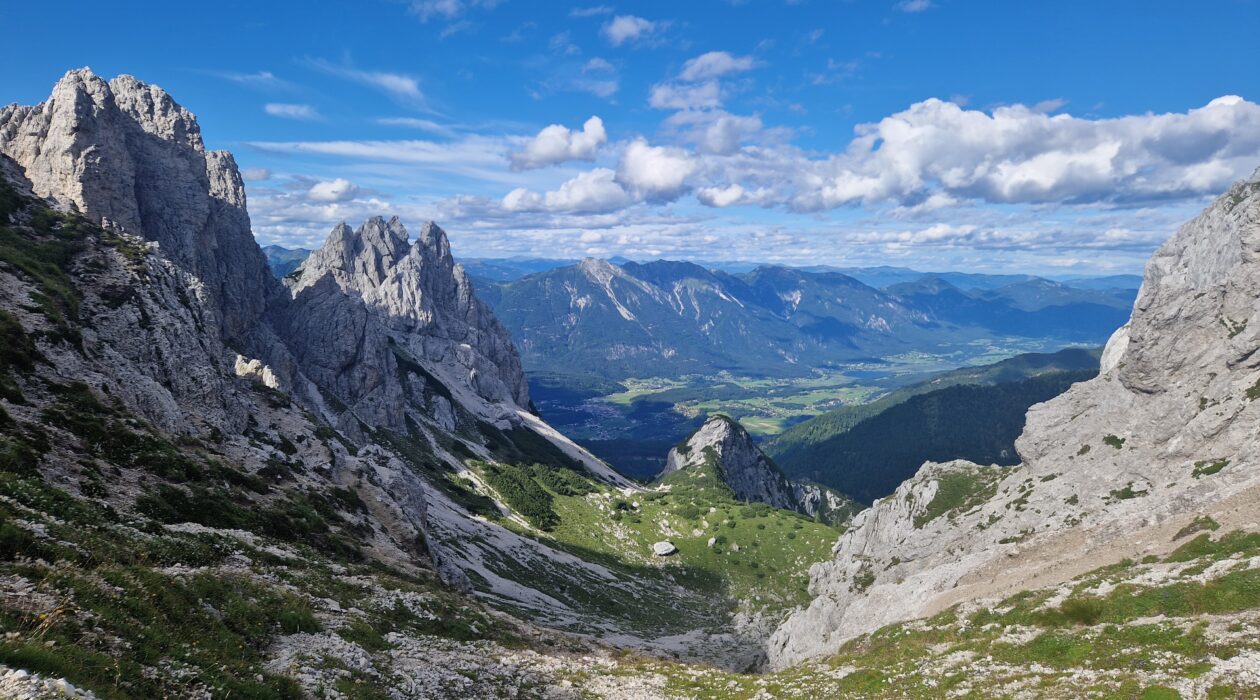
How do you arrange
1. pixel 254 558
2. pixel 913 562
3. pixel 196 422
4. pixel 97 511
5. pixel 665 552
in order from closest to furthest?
pixel 97 511
pixel 254 558
pixel 196 422
pixel 913 562
pixel 665 552

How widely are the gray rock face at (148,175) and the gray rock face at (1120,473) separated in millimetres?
109100

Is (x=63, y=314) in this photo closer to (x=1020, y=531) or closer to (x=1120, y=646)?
(x=1120, y=646)

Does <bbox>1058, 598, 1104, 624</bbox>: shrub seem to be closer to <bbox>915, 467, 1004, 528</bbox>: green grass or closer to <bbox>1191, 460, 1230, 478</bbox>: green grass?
<bbox>1191, 460, 1230, 478</bbox>: green grass

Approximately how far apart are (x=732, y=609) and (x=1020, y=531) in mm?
83780

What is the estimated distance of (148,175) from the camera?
5851 inches

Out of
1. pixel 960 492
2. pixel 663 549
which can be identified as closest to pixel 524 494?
pixel 663 549

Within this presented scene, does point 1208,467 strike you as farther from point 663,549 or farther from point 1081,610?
point 663,549

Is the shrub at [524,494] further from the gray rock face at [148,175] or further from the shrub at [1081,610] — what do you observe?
the shrub at [1081,610]

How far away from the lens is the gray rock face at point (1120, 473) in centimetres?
5762

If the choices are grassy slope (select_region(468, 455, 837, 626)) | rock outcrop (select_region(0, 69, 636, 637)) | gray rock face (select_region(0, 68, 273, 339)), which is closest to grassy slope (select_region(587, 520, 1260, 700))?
rock outcrop (select_region(0, 69, 636, 637))

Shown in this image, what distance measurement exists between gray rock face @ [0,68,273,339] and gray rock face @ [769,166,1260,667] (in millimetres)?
109100

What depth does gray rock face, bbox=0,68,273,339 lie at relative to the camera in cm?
12231

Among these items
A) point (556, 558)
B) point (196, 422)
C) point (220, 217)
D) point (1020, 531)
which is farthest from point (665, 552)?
point (220, 217)

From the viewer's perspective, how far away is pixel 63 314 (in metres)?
57.4
